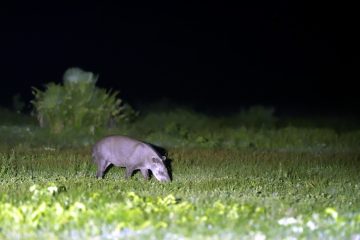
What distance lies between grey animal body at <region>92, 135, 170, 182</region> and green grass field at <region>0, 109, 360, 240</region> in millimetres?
299

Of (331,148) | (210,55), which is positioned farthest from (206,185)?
(210,55)

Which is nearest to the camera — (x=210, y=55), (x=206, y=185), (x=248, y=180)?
(x=206, y=185)

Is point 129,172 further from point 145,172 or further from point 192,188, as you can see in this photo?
point 192,188

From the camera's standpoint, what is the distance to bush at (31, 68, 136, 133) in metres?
23.5

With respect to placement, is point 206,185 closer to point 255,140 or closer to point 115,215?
point 115,215

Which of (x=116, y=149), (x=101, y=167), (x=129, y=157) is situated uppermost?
(x=116, y=149)

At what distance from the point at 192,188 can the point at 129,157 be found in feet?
7.54

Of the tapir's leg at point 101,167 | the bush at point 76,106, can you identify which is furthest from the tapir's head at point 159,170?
the bush at point 76,106

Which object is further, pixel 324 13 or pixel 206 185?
pixel 324 13

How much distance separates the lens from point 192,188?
1284 centimetres

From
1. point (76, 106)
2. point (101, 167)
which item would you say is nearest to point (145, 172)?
point (101, 167)

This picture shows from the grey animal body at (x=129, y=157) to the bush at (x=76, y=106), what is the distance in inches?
318

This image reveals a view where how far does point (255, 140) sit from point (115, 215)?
14004 mm

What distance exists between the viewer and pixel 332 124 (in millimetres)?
30359
